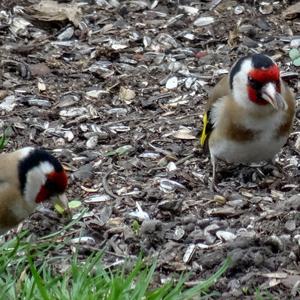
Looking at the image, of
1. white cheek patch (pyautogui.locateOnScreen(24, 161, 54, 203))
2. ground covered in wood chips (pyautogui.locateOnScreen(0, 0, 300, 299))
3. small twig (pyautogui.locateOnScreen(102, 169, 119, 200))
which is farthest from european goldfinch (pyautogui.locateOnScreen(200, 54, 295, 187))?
white cheek patch (pyautogui.locateOnScreen(24, 161, 54, 203))

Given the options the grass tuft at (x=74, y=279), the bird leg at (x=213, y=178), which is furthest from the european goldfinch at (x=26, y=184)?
the bird leg at (x=213, y=178)

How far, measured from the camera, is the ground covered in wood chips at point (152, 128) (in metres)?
5.27

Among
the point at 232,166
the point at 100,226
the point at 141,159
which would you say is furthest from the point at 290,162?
the point at 100,226

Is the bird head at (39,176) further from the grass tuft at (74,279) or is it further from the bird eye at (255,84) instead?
the bird eye at (255,84)

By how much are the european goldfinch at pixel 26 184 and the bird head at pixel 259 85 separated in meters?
1.21

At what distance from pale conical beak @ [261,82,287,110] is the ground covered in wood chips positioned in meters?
0.51

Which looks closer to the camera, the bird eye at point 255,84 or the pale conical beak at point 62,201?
the pale conical beak at point 62,201

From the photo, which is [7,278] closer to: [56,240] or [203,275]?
[56,240]

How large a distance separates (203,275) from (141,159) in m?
1.46

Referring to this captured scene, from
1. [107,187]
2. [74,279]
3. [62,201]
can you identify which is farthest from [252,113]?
[74,279]

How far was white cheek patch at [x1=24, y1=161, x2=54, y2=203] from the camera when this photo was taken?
5141 millimetres

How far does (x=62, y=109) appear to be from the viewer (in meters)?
6.95

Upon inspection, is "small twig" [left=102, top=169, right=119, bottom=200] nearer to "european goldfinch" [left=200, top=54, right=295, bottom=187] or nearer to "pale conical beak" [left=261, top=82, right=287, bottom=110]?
"european goldfinch" [left=200, top=54, right=295, bottom=187]

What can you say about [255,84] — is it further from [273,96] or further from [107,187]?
[107,187]
